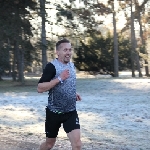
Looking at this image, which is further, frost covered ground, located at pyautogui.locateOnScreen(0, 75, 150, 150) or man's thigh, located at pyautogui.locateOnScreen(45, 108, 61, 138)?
frost covered ground, located at pyautogui.locateOnScreen(0, 75, 150, 150)

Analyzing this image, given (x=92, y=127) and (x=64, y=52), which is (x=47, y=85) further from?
(x=92, y=127)

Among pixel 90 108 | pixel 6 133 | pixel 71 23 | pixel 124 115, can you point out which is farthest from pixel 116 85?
pixel 6 133

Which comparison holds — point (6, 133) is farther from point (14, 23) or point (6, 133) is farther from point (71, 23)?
point (71, 23)

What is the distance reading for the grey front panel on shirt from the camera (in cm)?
482

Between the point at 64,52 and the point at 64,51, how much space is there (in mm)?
14

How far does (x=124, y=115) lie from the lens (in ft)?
39.4

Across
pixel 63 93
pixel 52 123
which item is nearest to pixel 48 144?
pixel 52 123

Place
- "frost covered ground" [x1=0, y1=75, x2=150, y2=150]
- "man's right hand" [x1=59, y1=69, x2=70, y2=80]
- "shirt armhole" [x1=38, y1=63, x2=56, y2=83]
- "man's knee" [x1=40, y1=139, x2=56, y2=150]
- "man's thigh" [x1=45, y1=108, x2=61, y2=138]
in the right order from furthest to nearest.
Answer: "frost covered ground" [x1=0, y1=75, x2=150, y2=150], "man's knee" [x1=40, y1=139, x2=56, y2=150], "man's thigh" [x1=45, y1=108, x2=61, y2=138], "shirt armhole" [x1=38, y1=63, x2=56, y2=83], "man's right hand" [x1=59, y1=69, x2=70, y2=80]

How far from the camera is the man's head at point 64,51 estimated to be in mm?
4828

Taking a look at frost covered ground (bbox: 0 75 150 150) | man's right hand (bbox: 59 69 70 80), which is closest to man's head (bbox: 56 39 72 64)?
man's right hand (bbox: 59 69 70 80)

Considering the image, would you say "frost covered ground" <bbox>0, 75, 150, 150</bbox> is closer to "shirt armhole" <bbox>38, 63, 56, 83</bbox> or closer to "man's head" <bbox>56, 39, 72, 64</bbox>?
"shirt armhole" <bbox>38, 63, 56, 83</bbox>

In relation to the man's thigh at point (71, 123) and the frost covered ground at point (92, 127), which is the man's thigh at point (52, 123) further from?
the frost covered ground at point (92, 127)

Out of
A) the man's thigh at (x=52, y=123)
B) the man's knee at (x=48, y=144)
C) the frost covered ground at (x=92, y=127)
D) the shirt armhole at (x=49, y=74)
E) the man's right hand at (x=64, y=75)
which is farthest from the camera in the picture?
the frost covered ground at (x=92, y=127)

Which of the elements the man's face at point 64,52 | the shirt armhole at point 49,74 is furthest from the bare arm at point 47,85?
the man's face at point 64,52
